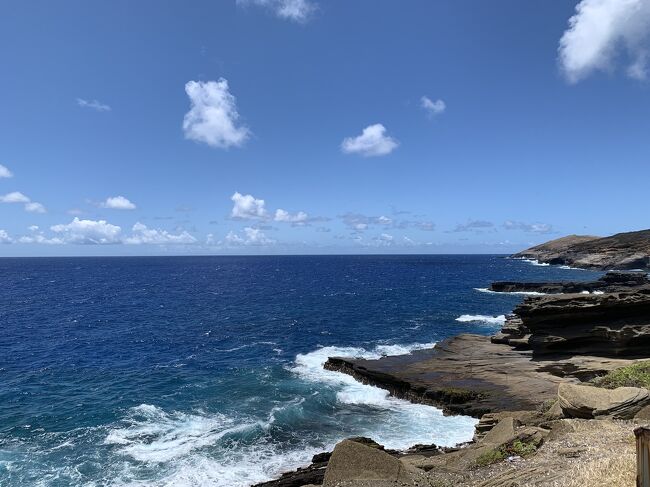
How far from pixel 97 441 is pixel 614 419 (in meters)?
30.5

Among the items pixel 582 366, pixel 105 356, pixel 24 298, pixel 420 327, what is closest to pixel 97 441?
pixel 105 356

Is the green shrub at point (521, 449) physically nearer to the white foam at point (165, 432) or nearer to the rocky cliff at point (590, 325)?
the white foam at point (165, 432)

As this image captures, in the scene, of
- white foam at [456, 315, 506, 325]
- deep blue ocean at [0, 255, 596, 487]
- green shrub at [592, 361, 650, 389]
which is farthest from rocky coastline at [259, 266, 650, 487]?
white foam at [456, 315, 506, 325]

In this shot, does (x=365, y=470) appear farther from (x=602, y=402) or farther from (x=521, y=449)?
(x=602, y=402)

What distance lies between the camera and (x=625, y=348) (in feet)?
125

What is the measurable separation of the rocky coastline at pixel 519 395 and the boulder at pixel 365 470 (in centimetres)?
4

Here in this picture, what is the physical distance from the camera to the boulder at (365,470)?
56.3 ft

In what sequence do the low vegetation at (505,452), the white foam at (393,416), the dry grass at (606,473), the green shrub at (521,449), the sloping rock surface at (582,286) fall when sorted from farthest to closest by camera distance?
the sloping rock surface at (582,286) < the white foam at (393,416) < the low vegetation at (505,452) < the green shrub at (521,449) < the dry grass at (606,473)

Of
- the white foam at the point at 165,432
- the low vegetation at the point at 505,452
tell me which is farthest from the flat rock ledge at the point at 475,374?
the low vegetation at the point at 505,452

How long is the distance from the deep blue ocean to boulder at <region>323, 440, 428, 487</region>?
8.85 m

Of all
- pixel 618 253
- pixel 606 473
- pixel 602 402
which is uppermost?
pixel 618 253

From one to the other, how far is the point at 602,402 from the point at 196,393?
31.4 meters

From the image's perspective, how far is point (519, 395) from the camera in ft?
111

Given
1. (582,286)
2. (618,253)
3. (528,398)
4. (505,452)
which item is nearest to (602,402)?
(505,452)
